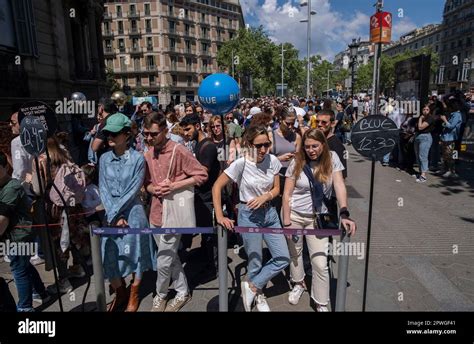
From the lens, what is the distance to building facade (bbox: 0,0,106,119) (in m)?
10.1

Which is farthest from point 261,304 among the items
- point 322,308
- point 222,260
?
point 222,260

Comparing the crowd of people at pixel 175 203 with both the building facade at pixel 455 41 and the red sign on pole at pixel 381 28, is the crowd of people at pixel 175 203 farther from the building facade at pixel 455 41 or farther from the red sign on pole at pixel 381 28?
the building facade at pixel 455 41

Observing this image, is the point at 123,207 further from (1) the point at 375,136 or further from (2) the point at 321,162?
(1) the point at 375,136

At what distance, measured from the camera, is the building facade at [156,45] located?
58.7m

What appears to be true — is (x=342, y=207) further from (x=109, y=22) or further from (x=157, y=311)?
(x=109, y=22)

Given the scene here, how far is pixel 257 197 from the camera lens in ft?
9.84

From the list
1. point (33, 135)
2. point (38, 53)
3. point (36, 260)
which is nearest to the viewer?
point (33, 135)

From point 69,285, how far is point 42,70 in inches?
499

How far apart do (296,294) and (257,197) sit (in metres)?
1.23

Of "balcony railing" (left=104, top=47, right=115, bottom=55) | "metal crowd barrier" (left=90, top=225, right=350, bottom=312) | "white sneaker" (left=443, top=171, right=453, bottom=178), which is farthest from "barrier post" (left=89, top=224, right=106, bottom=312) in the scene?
"balcony railing" (left=104, top=47, right=115, bottom=55)

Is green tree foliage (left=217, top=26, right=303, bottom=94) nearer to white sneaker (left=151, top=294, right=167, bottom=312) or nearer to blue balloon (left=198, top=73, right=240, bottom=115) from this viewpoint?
blue balloon (left=198, top=73, right=240, bottom=115)

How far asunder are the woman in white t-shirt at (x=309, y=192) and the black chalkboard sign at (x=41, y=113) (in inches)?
101

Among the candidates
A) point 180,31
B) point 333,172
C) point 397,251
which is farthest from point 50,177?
point 180,31
